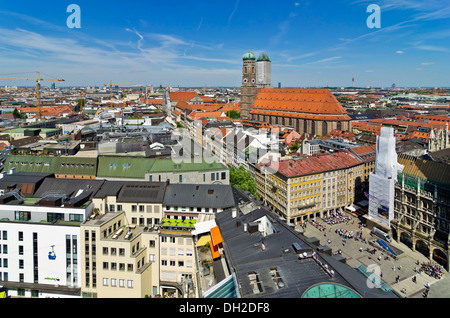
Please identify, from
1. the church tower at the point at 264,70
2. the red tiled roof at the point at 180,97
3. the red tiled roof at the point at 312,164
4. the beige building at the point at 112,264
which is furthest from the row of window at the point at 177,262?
the red tiled roof at the point at 180,97

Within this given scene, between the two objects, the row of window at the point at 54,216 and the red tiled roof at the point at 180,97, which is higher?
the red tiled roof at the point at 180,97

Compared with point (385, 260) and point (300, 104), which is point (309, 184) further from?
point (300, 104)

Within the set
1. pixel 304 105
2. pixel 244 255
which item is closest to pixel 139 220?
pixel 244 255

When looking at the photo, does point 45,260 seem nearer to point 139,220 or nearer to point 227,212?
point 139,220

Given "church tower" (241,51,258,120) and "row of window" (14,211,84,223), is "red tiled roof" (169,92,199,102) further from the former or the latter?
"row of window" (14,211,84,223)

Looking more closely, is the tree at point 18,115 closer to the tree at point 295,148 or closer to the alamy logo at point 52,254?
the tree at point 295,148

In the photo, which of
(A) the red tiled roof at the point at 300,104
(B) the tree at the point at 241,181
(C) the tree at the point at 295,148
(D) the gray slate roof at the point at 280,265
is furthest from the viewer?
(A) the red tiled roof at the point at 300,104
